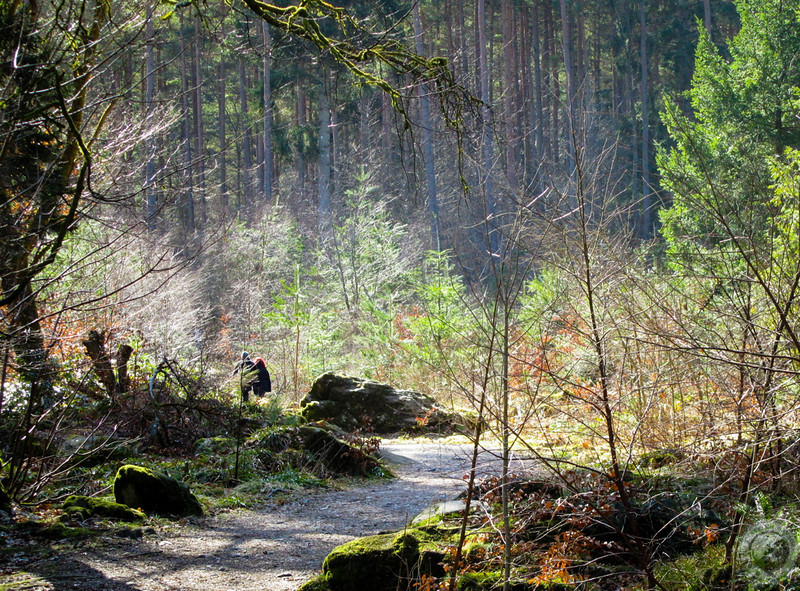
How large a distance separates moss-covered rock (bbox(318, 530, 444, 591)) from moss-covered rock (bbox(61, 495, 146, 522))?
222 cm

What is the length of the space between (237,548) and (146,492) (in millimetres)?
1138

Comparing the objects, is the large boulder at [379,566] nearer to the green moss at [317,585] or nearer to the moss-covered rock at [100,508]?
the green moss at [317,585]

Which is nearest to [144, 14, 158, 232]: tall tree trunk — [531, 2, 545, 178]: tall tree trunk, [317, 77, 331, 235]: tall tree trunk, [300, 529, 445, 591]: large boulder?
[300, 529, 445, 591]: large boulder

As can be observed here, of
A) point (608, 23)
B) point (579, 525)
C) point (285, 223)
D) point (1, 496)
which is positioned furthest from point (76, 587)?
point (608, 23)

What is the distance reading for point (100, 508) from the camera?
5.84 meters

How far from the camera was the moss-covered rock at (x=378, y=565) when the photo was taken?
171 inches

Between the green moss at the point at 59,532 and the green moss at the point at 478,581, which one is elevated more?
the green moss at the point at 59,532

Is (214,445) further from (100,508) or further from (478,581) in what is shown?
(478,581)

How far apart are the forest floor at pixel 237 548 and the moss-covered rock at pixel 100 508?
30cm

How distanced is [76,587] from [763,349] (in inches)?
163

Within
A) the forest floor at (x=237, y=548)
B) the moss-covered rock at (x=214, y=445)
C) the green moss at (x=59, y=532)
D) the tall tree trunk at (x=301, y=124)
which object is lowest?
the forest floor at (x=237, y=548)

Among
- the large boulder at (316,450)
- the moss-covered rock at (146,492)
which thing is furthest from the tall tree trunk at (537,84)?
the moss-covered rock at (146,492)

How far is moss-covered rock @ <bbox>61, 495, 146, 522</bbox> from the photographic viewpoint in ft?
18.9

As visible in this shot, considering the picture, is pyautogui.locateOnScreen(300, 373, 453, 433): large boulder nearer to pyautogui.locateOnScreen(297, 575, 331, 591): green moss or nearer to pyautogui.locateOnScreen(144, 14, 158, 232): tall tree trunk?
pyautogui.locateOnScreen(144, 14, 158, 232): tall tree trunk
